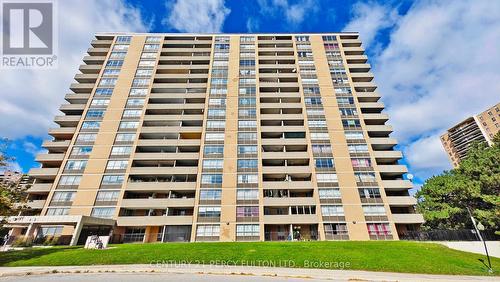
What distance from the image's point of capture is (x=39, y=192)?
3975cm

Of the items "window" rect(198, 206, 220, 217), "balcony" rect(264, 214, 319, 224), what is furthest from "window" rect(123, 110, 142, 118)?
"balcony" rect(264, 214, 319, 224)

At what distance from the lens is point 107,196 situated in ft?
129

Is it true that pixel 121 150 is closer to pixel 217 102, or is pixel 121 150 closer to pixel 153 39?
pixel 217 102

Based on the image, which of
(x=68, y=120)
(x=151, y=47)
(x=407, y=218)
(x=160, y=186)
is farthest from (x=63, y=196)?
(x=407, y=218)

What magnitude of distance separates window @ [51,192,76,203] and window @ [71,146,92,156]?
23.8 ft

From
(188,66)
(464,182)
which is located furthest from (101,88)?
(464,182)

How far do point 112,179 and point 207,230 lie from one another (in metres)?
18.8

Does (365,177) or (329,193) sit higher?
(365,177)

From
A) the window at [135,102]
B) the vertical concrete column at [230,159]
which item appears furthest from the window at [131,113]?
the vertical concrete column at [230,159]

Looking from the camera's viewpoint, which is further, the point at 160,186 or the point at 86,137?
the point at 86,137

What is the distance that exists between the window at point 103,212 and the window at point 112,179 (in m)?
4.36

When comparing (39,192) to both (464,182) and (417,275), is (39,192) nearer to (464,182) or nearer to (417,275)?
(417,275)

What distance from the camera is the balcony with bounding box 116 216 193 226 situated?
123ft

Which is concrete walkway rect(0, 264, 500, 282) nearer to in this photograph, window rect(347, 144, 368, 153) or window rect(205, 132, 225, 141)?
window rect(347, 144, 368, 153)
